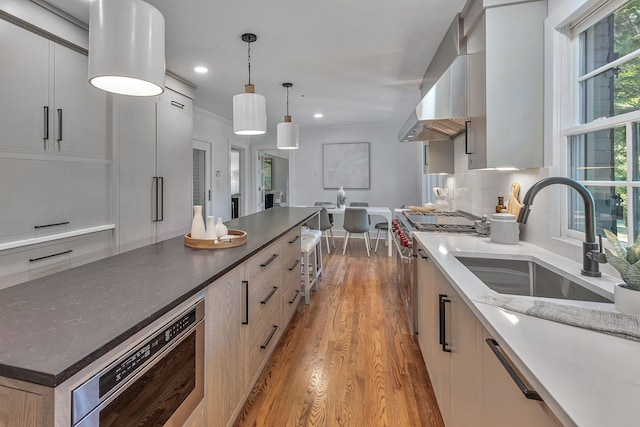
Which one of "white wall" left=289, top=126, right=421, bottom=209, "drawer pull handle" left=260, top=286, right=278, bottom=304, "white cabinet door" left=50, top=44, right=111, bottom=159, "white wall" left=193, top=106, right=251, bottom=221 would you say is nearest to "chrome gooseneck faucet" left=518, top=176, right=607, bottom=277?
"drawer pull handle" left=260, top=286, right=278, bottom=304

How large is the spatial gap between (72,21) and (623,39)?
Answer: 136 inches

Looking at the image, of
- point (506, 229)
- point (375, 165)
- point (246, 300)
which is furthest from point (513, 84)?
point (375, 165)

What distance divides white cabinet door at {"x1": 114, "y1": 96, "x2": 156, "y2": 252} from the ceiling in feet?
2.14

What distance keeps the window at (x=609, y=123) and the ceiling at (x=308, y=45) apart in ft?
3.91

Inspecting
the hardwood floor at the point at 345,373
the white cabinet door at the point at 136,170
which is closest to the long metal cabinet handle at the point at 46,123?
the white cabinet door at the point at 136,170

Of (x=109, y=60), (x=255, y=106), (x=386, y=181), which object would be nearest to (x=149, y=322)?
(x=109, y=60)

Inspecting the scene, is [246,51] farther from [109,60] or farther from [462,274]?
[462,274]

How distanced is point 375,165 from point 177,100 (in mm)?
4065

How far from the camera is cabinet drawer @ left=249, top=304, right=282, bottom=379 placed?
1.60m

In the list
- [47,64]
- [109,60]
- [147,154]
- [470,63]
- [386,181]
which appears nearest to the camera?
[109,60]

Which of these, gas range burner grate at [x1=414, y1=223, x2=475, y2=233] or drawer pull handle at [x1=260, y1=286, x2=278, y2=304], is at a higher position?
gas range burner grate at [x1=414, y1=223, x2=475, y2=233]

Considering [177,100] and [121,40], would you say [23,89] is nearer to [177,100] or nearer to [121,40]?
[121,40]

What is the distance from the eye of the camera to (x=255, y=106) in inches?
92.9

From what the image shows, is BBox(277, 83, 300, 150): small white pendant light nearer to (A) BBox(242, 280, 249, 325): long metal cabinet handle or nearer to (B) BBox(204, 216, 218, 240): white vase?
(B) BBox(204, 216, 218, 240): white vase
